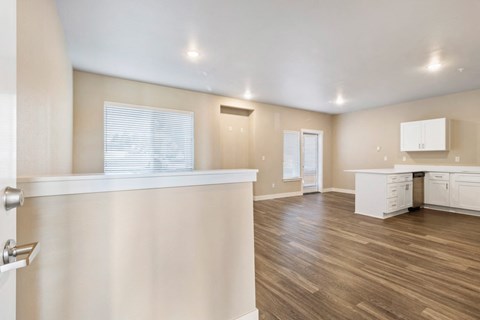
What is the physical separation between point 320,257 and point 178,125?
12.5ft

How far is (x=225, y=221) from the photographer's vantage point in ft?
5.01

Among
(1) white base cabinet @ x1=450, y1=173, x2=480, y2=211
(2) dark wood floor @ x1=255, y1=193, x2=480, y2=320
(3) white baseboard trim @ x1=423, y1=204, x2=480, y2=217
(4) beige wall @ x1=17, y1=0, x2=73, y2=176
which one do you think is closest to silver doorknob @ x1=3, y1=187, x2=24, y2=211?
(4) beige wall @ x1=17, y1=0, x2=73, y2=176

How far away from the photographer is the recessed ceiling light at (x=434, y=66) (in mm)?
3660

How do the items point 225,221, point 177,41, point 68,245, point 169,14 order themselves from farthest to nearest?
1. point 177,41
2. point 169,14
3. point 225,221
4. point 68,245

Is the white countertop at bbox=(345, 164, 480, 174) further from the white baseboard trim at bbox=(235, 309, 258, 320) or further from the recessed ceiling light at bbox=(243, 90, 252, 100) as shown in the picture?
the white baseboard trim at bbox=(235, 309, 258, 320)

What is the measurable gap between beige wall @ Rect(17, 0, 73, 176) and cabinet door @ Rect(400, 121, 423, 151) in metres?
7.11

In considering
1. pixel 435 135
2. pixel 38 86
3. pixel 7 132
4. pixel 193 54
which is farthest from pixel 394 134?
pixel 7 132

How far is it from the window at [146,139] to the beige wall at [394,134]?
5378 mm

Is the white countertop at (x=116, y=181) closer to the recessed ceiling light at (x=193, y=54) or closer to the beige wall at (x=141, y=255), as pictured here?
the beige wall at (x=141, y=255)

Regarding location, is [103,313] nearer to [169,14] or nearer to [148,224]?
[148,224]

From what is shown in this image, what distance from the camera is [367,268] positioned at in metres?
2.40

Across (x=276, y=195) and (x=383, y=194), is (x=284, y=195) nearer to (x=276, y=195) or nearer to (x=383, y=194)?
(x=276, y=195)

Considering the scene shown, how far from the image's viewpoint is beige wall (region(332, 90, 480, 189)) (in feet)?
16.6

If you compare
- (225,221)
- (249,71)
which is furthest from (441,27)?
(225,221)
